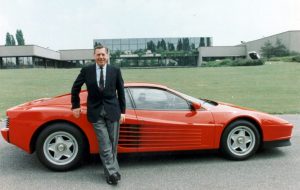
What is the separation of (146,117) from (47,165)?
1562 millimetres

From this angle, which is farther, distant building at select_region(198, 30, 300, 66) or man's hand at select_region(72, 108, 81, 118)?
distant building at select_region(198, 30, 300, 66)

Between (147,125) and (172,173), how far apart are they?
0.76 meters

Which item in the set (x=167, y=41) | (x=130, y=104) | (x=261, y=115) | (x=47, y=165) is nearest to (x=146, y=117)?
(x=130, y=104)

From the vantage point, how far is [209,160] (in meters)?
5.04

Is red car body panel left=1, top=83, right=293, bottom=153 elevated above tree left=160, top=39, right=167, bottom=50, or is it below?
below

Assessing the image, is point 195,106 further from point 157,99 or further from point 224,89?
point 224,89

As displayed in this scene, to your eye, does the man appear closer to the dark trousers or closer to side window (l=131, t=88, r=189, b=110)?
the dark trousers

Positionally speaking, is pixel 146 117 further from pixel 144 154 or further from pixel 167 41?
pixel 167 41

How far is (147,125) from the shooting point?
4.65m

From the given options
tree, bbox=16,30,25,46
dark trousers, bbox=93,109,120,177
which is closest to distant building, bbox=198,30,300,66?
tree, bbox=16,30,25,46

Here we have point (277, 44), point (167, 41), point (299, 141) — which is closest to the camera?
point (299, 141)

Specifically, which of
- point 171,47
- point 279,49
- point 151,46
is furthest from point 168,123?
point 151,46

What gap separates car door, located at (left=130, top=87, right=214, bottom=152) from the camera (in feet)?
15.4

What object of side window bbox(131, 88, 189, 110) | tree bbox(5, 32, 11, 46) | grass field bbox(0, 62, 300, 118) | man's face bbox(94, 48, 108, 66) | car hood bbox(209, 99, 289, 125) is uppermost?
tree bbox(5, 32, 11, 46)
